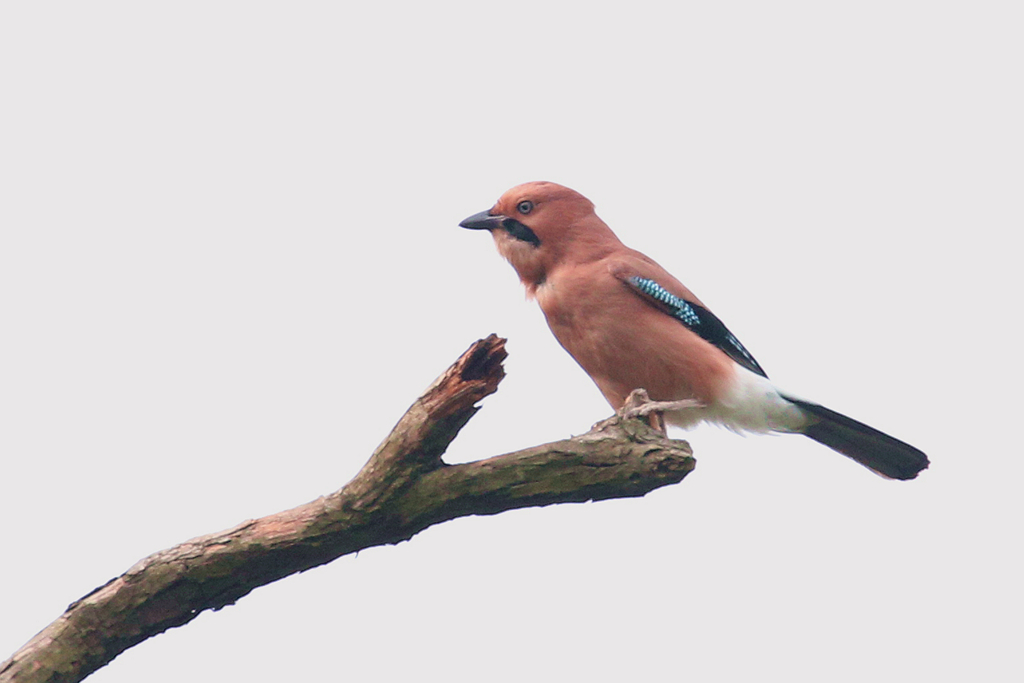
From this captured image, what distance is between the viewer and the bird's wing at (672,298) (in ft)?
25.7

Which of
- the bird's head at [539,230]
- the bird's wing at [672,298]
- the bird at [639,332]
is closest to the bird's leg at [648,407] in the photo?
the bird at [639,332]

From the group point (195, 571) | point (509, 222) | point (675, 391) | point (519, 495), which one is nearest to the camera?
point (195, 571)

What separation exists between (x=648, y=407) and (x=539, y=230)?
220 cm

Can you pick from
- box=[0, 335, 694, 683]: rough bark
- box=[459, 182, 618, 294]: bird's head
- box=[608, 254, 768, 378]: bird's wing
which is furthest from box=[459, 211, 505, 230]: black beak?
box=[0, 335, 694, 683]: rough bark

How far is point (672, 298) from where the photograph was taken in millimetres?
7922

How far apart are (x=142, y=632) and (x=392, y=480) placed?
4.73ft

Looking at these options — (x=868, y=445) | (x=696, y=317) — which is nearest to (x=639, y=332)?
(x=696, y=317)

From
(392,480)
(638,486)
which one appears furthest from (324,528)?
(638,486)

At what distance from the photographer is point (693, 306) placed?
806 cm

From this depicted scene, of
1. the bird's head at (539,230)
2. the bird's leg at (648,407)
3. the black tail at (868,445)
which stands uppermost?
the bird's head at (539,230)

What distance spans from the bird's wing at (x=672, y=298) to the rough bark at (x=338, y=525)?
2447 mm

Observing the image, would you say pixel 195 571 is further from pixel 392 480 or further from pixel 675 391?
pixel 675 391

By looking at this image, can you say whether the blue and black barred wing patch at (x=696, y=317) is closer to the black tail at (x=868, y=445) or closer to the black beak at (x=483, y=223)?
the black tail at (x=868, y=445)

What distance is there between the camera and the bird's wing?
7.84 m
